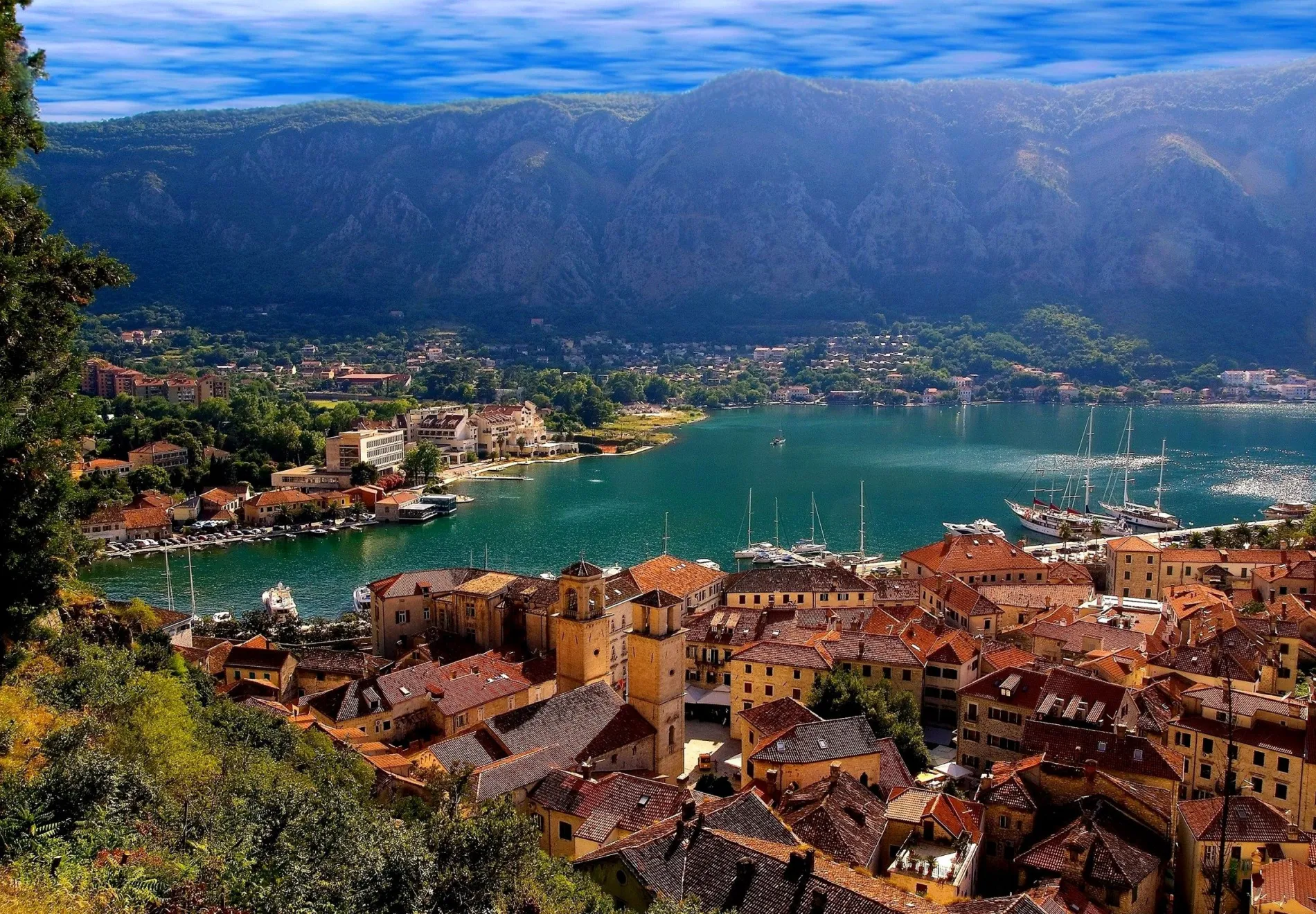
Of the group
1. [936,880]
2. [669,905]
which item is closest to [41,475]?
A: [669,905]

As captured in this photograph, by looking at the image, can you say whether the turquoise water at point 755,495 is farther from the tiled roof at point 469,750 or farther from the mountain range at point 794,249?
the mountain range at point 794,249

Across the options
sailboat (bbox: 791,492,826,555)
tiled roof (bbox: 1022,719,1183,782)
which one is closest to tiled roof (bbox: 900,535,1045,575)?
sailboat (bbox: 791,492,826,555)

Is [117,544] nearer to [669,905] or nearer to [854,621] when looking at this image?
[854,621]

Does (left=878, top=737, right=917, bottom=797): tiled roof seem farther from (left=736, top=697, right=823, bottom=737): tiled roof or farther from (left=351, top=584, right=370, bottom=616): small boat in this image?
(left=351, top=584, right=370, bottom=616): small boat

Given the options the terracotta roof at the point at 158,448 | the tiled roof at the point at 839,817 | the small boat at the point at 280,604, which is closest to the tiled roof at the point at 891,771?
the tiled roof at the point at 839,817

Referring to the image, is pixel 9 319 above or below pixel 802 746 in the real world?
above

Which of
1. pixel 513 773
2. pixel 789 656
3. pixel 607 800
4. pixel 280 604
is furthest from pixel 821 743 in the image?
pixel 280 604
